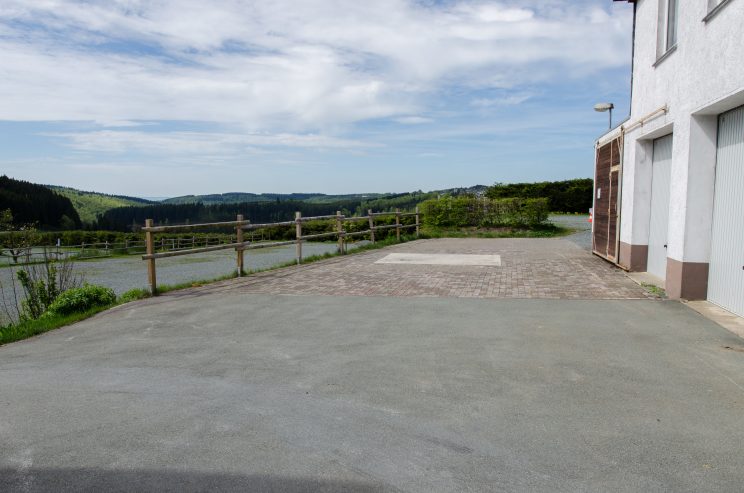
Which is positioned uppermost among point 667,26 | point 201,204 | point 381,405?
point 667,26

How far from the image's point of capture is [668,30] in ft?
30.5

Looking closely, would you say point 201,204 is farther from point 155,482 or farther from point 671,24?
point 155,482

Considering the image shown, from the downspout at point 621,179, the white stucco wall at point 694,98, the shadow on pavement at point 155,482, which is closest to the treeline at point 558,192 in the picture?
the downspout at point 621,179

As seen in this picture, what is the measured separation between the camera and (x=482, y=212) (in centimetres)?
2511

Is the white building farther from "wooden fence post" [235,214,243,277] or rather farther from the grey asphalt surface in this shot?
"wooden fence post" [235,214,243,277]

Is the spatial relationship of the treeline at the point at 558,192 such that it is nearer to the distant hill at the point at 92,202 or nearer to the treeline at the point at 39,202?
the treeline at the point at 39,202

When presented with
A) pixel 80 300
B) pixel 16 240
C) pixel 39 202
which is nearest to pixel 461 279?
pixel 80 300

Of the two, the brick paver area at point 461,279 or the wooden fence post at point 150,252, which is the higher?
the wooden fence post at point 150,252

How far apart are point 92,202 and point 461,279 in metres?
125

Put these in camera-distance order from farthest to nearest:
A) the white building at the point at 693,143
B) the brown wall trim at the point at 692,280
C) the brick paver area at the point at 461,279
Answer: the brick paver area at the point at 461,279, the brown wall trim at the point at 692,280, the white building at the point at 693,143

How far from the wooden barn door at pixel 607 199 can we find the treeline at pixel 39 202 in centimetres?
7451

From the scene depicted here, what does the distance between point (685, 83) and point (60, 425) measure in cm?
843

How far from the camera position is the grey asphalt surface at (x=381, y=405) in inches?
117

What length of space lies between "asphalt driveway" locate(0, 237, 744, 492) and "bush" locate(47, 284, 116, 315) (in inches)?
60.8
